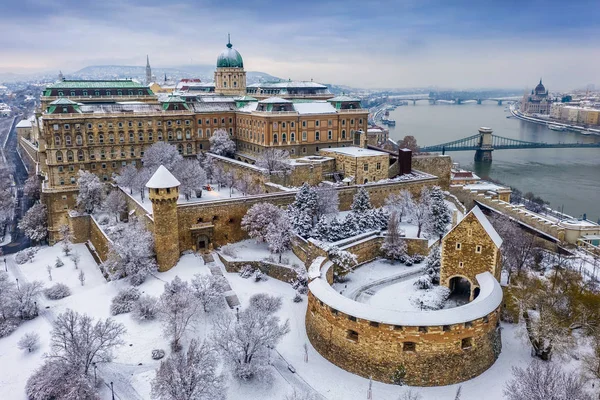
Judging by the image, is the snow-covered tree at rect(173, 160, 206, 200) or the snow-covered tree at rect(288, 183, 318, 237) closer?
the snow-covered tree at rect(288, 183, 318, 237)

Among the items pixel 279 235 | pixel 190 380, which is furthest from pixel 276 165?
pixel 190 380

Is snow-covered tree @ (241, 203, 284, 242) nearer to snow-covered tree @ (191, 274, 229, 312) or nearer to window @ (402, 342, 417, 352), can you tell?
snow-covered tree @ (191, 274, 229, 312)

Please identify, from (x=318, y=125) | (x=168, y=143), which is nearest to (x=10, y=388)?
(x=168, y=143)

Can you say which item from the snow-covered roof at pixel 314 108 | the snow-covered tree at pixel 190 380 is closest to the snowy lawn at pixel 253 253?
the snow-covered tree at pixel 190 380

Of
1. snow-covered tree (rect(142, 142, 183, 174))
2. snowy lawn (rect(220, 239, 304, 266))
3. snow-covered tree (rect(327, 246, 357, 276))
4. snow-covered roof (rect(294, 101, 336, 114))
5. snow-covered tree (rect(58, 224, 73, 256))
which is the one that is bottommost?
snow-covered tree (rect(58, 224, 73, 256))

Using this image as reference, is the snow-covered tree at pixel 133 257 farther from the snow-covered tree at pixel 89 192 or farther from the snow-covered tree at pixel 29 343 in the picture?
the snow-covered tree at pixel 89 192

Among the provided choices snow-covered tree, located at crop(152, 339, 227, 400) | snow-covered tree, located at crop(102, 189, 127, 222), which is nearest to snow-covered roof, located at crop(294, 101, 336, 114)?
snow-covered tree, located at crop(102, 189, 127, 222)
